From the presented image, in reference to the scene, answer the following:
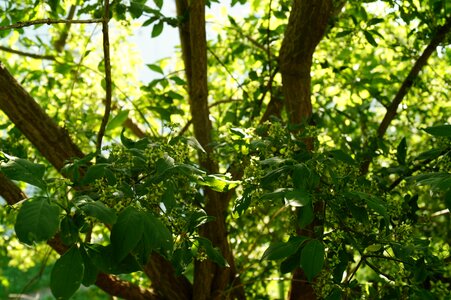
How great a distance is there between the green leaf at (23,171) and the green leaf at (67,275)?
130 millimetres

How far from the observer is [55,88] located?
3.08 m

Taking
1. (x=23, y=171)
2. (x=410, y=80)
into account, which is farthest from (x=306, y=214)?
(x=410, y=80)

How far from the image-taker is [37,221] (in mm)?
884

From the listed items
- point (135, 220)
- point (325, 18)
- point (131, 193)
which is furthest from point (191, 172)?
point (325, 18)

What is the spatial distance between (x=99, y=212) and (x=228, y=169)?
1.12 meters

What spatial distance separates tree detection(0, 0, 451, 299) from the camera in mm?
1087

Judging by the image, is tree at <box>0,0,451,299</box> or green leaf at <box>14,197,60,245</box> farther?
tree at <box>0,0,451,299</box>

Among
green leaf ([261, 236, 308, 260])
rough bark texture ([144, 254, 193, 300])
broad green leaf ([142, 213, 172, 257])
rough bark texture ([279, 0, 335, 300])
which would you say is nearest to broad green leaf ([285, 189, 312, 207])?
green leaf ([261, 236, 308, 260])

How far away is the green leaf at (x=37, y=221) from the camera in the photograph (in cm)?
88

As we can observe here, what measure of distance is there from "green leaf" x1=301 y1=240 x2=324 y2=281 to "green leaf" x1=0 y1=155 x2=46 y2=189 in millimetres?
499

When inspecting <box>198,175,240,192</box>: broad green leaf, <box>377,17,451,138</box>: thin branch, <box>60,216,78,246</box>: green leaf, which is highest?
<box>377,17,451,138</box>: thin branch

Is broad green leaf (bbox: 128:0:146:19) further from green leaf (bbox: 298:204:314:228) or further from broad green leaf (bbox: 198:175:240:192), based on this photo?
green leaf (bbox: 298:204:314:228)

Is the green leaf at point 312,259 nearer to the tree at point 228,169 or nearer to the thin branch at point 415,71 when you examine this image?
the tree at point 228,169

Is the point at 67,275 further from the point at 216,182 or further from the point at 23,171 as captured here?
the point at 216,182
